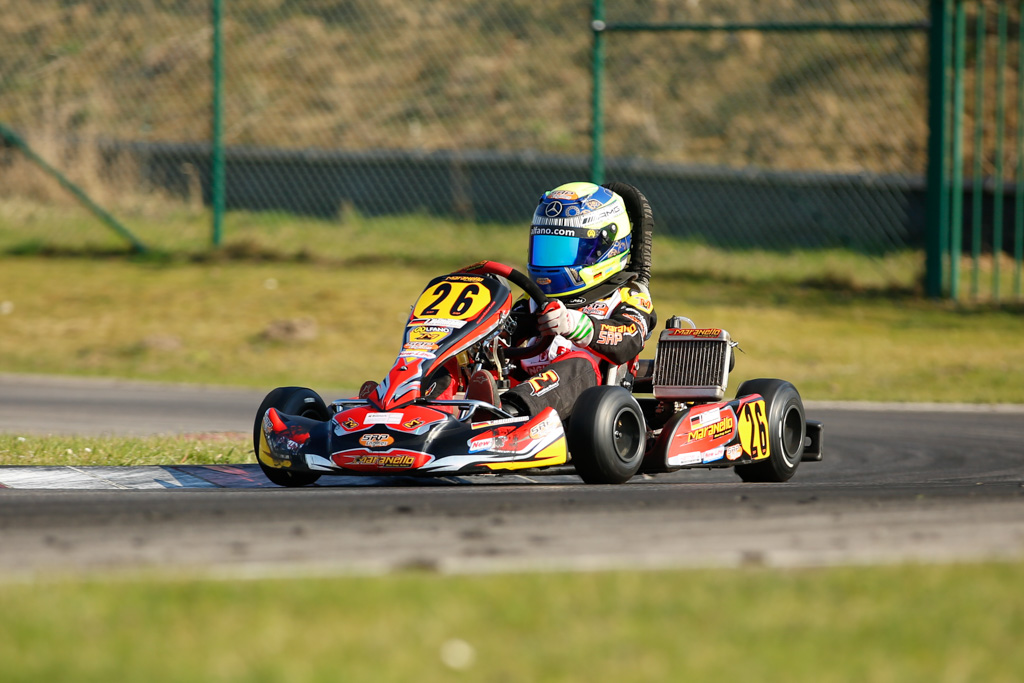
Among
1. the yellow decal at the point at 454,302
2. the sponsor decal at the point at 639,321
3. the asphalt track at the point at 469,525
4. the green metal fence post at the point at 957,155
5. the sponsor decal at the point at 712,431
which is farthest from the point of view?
the green metal fence post at the point at 957,155

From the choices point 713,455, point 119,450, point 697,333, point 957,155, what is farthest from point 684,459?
point 957,155

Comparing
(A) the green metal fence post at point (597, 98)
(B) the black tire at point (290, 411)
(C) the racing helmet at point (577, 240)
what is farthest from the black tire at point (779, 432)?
(A) the green metal fence post at point (597, 98)

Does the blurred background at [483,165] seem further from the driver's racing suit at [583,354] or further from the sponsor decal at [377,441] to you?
the sponsor decal at [377,441]

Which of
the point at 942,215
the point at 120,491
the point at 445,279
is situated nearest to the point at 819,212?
the point at 942,215

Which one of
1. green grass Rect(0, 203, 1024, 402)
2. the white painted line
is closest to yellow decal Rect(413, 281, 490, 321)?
the white painted line

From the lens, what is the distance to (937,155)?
13445 millimetres

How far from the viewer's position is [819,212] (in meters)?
15.0

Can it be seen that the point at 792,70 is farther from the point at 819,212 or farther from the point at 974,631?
the point at 974,631

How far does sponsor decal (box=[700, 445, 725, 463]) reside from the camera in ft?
20.4

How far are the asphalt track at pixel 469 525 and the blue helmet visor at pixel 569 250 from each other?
1099mm

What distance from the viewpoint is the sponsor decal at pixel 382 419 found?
559 cm

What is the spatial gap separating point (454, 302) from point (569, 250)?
777mm

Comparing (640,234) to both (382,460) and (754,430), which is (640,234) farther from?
(382,460)

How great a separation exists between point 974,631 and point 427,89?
15.5 m
